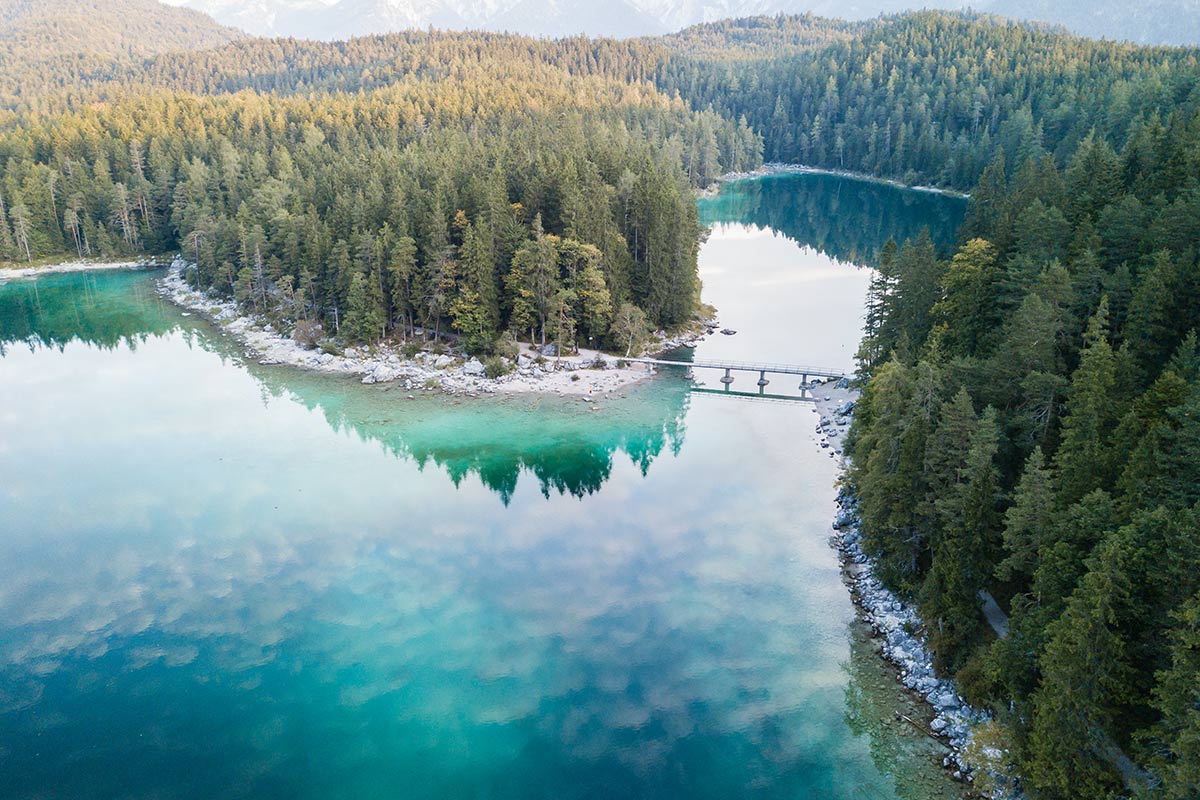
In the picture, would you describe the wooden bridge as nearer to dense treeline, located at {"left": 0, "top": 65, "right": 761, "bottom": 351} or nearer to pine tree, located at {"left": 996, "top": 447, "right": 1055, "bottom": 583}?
dense treeline, located at {"left": 0, "top": 65, "right": 761, "bottom": 351}

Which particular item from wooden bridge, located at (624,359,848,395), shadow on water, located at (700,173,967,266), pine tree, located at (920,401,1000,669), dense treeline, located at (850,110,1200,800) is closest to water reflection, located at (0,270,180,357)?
wooden bridge, located at (624,359,848,395)

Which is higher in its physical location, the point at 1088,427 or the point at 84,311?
the point at 1088,427

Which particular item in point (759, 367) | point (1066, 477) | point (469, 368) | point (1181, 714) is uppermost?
point (1066, 477)

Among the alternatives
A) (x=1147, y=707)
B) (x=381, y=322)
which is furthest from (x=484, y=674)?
(x=381, y=322)

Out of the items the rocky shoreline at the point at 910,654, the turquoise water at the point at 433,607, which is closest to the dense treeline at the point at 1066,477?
the rocky shoreline at the point at 910,654

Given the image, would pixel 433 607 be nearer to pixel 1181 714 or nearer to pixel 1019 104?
pixel 1181 714

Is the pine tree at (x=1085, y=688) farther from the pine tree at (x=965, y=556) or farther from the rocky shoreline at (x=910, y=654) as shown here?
the pine tree at (x=965, y=556)

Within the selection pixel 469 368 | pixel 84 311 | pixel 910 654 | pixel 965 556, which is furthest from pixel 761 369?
pixel 84 311
